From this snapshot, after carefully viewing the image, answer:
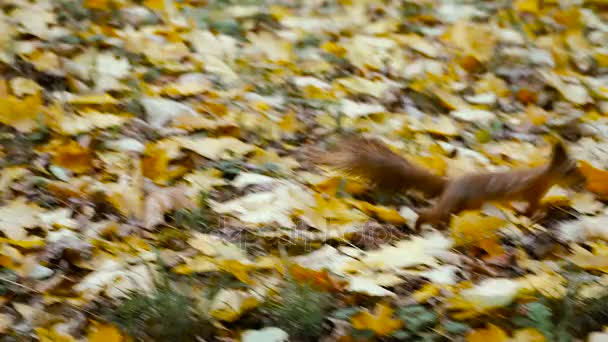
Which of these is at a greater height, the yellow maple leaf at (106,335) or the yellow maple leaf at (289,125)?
the yellow maple leaf at (289,125)

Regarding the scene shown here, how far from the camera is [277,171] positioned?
229cm

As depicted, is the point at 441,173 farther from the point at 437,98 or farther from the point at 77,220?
the point at 77,220

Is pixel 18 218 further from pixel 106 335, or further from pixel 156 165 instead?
pixel 106 335

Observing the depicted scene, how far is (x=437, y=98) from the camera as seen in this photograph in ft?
9.40

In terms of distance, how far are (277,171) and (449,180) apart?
1.64 ft

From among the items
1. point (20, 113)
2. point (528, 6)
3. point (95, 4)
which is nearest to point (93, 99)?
point (20, 113)

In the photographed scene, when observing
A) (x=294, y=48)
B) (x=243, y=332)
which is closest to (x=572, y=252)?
(x=243, y=332)

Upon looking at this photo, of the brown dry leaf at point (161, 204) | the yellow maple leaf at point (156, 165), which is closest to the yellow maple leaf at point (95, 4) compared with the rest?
the yellow maple leaf at point (156, 165)

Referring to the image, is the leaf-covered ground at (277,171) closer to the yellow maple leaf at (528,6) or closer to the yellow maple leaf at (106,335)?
the yellow maple leaf at (106,335)

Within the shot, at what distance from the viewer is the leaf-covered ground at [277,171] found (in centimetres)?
167

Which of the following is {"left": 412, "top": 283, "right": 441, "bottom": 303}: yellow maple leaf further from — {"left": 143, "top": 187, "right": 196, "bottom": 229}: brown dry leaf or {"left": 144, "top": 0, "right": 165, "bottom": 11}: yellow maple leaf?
{"left": 144, "top": 0, "right": 165, "bottom": 11}: yellow maple leaf

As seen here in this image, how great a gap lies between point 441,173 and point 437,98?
2.03 feet

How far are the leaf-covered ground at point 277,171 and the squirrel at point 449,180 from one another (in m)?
0.07

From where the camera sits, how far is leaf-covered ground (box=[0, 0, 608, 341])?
167 centimetres
